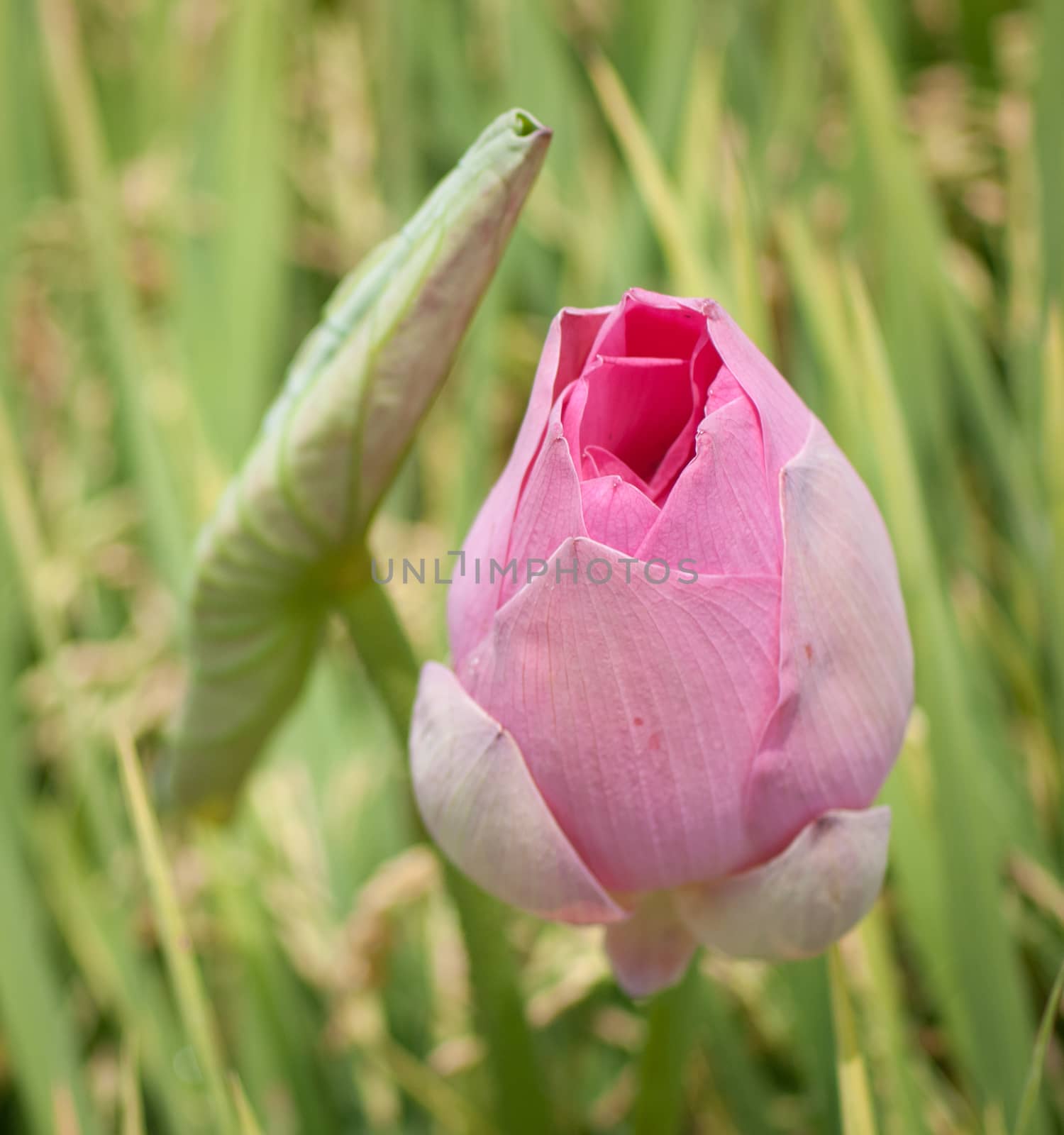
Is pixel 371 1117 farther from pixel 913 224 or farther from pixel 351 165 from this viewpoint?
pixel 351 165

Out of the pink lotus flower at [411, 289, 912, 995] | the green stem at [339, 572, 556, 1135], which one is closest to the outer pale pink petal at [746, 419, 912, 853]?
the pink lotus flower at [411, 289, 912, 995]

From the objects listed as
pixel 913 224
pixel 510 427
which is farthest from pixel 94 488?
pixel 913 224

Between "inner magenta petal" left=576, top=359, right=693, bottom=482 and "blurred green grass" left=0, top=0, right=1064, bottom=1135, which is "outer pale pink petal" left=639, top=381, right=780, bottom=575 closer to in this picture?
"inner magenta petal" left=576, top=359, right=693, bottom=482

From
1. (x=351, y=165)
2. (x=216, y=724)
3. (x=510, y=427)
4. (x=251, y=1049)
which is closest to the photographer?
(x=216, y=724)

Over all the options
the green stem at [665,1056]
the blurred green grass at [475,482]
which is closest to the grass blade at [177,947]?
the blurred green grass at [475,482]

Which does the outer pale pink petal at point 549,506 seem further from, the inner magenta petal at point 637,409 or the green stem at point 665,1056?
the green stem at point 665,1056

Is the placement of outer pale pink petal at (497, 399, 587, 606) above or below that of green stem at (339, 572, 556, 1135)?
above

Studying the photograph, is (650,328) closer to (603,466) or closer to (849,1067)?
(603,466)
